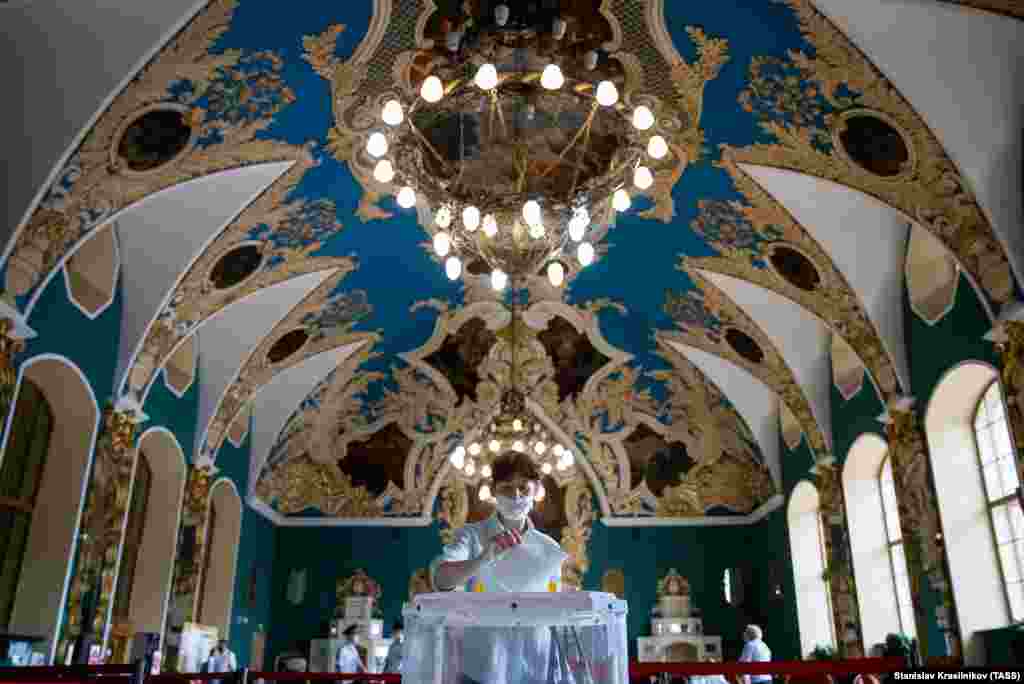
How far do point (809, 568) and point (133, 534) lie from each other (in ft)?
39.4

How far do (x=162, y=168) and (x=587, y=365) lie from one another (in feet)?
34.1

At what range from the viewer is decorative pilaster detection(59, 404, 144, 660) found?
10625 millimetres

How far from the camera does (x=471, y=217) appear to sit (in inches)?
349

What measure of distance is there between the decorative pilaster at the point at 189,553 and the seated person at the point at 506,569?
11.6 m

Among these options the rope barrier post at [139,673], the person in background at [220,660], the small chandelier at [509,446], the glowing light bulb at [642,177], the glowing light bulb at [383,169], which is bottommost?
the rope barrier post at [139,673]

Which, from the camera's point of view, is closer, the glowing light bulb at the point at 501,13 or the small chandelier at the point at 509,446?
the glowing light bulb at the point at 501,13

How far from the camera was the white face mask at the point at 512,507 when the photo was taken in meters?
3.83

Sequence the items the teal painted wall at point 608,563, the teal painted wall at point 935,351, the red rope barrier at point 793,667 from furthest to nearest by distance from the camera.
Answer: the teal painted wall at point 608,563 → the teal painted wall at point 935,351 → the red rope barrier at point 793,667

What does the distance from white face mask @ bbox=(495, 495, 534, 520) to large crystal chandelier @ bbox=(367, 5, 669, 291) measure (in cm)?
496

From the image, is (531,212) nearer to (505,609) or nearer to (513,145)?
(513,145)

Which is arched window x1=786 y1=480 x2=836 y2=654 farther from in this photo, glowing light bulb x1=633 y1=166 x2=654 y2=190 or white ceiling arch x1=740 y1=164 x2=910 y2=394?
glowing light bulb x1=633 y1=166 x2=654 y2=190

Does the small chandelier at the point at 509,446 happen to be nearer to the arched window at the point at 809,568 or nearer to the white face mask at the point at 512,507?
the arched window at the point at 809,568

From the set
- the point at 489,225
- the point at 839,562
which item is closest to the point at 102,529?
the point at 489,225

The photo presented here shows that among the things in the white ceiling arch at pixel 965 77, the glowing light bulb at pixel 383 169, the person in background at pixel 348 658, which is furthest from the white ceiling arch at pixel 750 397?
the glowing light bulb at pixel 383 169
